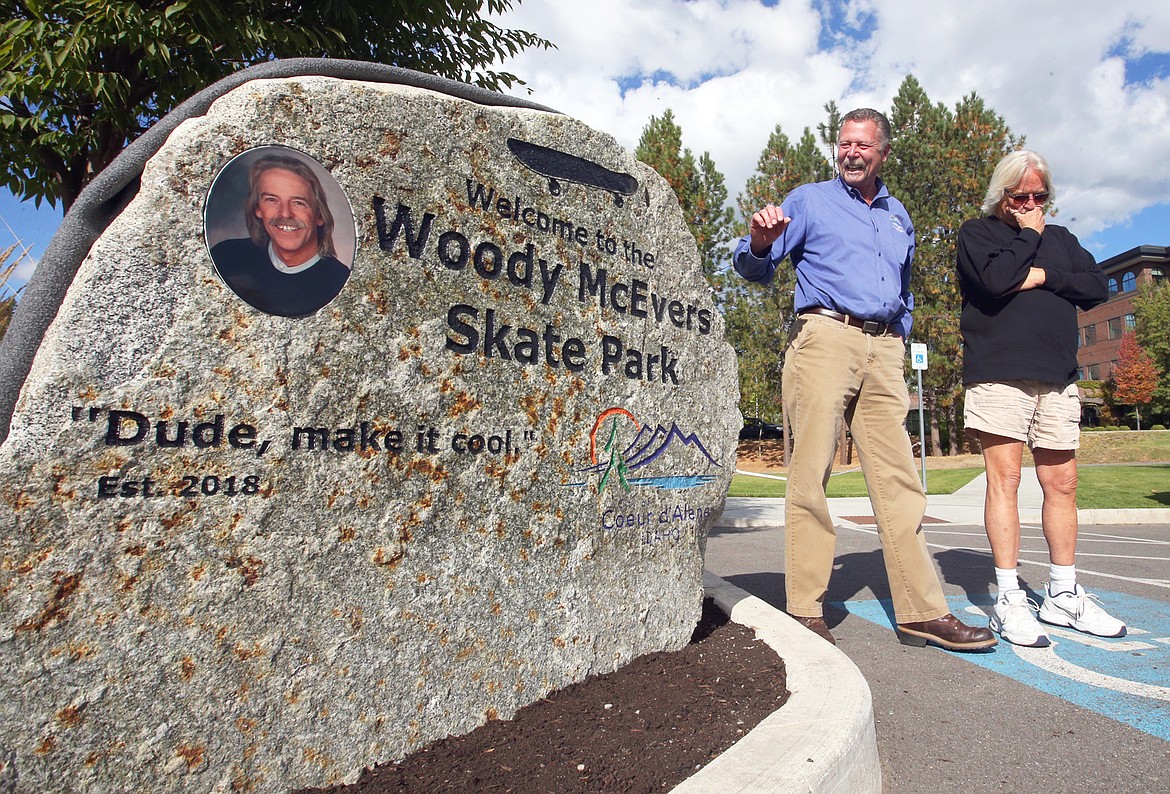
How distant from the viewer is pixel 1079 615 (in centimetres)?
321

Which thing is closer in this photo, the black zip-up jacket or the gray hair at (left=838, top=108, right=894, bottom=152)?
the gray hair at (left=838, top=108, right=894, bottom=152)

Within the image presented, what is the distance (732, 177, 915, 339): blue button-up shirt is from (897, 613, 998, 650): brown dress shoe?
1.29m

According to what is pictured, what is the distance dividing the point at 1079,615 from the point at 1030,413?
0.94 metres

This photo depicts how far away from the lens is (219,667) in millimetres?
1592

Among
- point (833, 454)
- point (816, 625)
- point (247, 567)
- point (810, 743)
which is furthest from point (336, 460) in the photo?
point (816, 625)

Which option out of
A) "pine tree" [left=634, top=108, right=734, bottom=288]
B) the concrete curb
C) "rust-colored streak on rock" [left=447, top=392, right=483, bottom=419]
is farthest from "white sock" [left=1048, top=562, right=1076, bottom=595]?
"pine tree" [left=634, top=108, right=734, bottom=288]

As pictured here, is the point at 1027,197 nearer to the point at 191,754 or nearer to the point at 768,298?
the point at 191,754

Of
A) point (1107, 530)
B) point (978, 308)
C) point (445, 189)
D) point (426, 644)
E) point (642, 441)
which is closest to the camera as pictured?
point (426, 644)

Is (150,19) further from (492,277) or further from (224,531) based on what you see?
(224,531)

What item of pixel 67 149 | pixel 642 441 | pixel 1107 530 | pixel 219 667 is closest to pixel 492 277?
pixel 642 441

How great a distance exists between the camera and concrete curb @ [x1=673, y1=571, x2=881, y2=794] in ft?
4.95

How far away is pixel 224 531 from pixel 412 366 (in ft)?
2.00

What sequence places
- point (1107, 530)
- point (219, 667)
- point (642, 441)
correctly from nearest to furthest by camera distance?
1. point (219, 667)
2. point (642, 441)
3. point (1107, 530)

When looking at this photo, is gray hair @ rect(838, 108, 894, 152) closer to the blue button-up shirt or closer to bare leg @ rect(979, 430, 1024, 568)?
the blue button-up shirt
